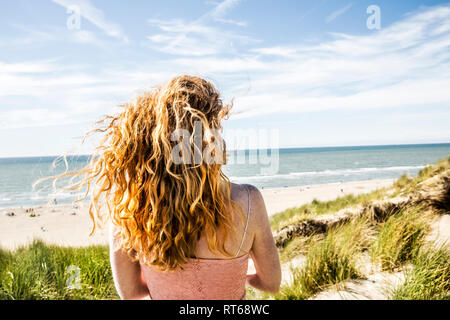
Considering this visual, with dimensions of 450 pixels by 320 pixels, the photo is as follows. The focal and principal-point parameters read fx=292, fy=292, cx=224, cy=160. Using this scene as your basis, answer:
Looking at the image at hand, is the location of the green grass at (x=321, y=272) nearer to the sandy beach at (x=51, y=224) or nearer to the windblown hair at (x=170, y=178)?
the windblown hair at (x=170, y=178)

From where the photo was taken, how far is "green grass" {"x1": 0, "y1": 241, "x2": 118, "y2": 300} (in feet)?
9.56

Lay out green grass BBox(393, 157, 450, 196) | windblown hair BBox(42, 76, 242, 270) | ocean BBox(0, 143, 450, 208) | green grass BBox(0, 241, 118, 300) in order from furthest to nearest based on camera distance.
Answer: ocean BBox(0, 143, 450, 208)
green grass BBox(393, 157, 450, 196)
green grass BBox(0, 241, 118, 300)
windblown hair BBox(42, 76, 242, 270)

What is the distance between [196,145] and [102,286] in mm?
2875

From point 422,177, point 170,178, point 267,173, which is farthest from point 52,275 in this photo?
point 267,173

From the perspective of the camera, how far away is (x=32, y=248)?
139 inches

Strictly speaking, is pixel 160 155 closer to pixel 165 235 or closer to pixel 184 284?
pixel 165 235

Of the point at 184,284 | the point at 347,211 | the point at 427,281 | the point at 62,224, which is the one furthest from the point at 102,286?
the point at 62,224

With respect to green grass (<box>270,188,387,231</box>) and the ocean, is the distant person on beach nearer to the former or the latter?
the ocean

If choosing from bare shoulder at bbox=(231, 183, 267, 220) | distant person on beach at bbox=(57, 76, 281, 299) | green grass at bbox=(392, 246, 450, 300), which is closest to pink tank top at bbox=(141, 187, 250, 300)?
distant person on beach at bbox=(57, 76, 281, 299)

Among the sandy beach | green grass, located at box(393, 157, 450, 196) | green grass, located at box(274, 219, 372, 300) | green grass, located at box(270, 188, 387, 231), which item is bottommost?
the sandy beach

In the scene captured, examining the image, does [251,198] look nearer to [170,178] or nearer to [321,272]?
[170,178]

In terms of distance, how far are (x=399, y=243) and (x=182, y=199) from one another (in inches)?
119

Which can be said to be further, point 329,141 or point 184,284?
point 329,141

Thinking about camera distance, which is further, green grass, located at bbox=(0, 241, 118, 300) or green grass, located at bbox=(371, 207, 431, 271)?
green grass, located at bbox=(371, 207, 431, 271)
